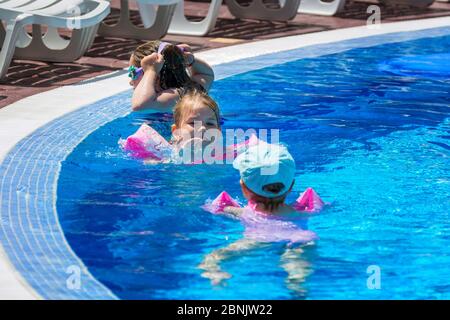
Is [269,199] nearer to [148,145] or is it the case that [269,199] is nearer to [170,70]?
[148,145]

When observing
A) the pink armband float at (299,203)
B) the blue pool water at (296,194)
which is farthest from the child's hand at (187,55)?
the pink armband float at (299,203)

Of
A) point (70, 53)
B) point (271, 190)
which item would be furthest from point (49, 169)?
point (70, 53)

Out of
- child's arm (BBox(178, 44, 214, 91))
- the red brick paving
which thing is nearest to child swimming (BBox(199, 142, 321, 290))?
child's arm (BBox(178, 44, 214, 91))

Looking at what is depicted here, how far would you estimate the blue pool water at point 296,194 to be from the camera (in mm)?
4730

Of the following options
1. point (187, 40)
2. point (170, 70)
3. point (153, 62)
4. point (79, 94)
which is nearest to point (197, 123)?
point (153, 62)

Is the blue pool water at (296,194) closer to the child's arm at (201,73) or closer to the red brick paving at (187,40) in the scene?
the child's arm at (201,73)

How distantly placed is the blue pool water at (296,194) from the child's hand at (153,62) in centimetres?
37

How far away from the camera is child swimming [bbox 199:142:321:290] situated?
492 centimetres

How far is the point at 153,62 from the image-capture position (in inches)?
286

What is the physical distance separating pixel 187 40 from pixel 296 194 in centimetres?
496

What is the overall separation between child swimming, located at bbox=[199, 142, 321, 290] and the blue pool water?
0.18ft

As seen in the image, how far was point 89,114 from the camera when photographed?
7.63 m

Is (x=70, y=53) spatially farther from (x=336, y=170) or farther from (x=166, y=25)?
(x=336, y=170)

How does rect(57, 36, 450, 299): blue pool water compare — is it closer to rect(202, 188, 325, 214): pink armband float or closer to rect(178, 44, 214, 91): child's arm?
rect(202, 188, 325, 214): pink armband float
